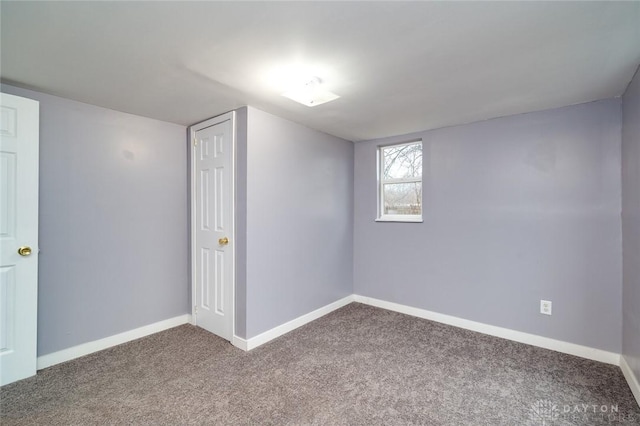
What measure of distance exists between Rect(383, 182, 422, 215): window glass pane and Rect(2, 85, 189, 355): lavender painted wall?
245 cm

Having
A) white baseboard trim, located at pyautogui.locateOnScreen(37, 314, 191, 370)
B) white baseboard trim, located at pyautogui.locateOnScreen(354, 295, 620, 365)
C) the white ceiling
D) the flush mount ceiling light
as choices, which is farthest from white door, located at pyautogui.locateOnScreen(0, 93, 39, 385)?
white baseboard trim, located at pyautogui.locateOnScreen(354, 295, 620, 365)

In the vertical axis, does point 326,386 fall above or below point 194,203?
below

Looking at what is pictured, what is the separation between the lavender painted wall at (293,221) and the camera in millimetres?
2713

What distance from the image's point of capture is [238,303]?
8.91 feet

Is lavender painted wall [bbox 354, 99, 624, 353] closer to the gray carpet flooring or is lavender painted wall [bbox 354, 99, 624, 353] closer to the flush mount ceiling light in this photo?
the gray carpet flooring

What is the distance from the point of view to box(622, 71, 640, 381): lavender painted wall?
1974 millimetres

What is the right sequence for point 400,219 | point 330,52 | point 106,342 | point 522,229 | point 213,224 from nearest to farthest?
1. point 330,52
2. point 106,342
3. point 522,229
4. point 213,224
5. point 400,219

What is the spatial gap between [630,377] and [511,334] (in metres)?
→ 0.83

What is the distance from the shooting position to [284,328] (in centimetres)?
297

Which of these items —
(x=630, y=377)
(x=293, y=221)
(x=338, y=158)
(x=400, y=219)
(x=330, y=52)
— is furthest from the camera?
(x=338, y=158)

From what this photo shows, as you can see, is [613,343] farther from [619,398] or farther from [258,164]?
[258,164]

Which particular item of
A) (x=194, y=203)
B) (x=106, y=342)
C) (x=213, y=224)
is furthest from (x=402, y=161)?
(x=106, y=342)

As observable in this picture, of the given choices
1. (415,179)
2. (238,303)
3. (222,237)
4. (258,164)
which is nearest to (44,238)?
(222,237)

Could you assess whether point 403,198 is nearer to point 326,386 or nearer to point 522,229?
point 522,229
